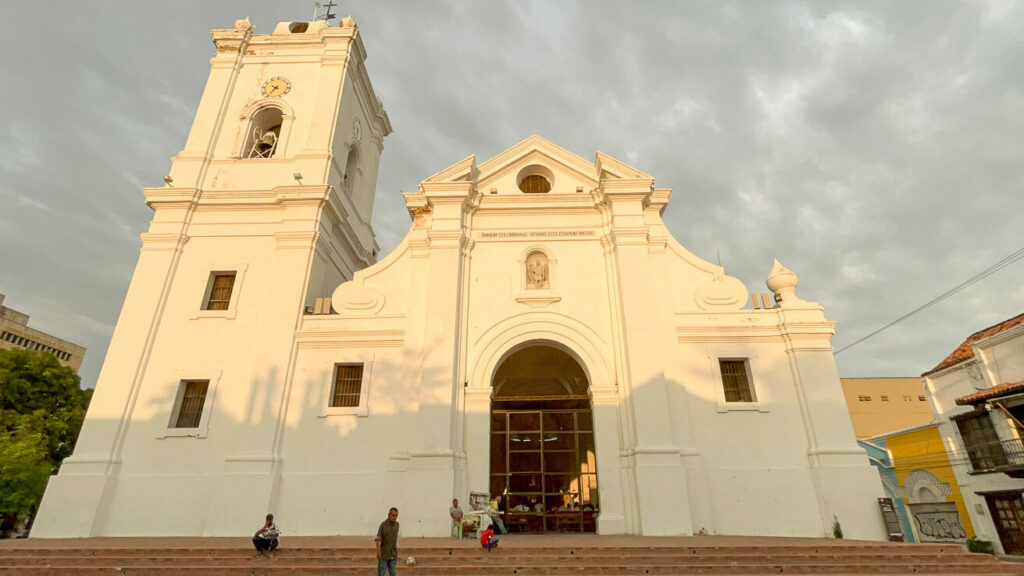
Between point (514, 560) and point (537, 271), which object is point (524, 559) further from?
point (537, 271)

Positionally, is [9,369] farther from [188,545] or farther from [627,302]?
[627,302]

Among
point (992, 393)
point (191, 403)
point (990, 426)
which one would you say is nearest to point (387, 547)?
point (191, 403)

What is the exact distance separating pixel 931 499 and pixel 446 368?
2342 centimetres

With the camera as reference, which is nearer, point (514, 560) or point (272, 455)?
point (514, 560)

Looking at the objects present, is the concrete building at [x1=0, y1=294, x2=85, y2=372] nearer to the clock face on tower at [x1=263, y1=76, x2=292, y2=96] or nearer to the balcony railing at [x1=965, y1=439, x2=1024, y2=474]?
the clock face on tower at [x1=263, y1=76, x2=292, y2=96]

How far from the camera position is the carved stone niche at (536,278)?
1475cm

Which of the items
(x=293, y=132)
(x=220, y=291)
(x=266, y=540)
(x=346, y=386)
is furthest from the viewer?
(x=293, y=132)

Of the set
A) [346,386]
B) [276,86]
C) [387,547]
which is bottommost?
[387,547]

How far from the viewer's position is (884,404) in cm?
4172

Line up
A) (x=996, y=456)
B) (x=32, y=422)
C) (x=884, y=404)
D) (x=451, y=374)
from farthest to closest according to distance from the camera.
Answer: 1. (x=884, y=404)
2. (x=32, y=422)
3. (x=996, y=456)
4. (x=451, y=374)

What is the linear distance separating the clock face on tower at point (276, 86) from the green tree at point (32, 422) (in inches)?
645

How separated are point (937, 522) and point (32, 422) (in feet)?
129

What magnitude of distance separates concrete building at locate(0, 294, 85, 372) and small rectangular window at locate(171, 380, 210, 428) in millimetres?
36445

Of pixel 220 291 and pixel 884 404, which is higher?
pixel 884 404
